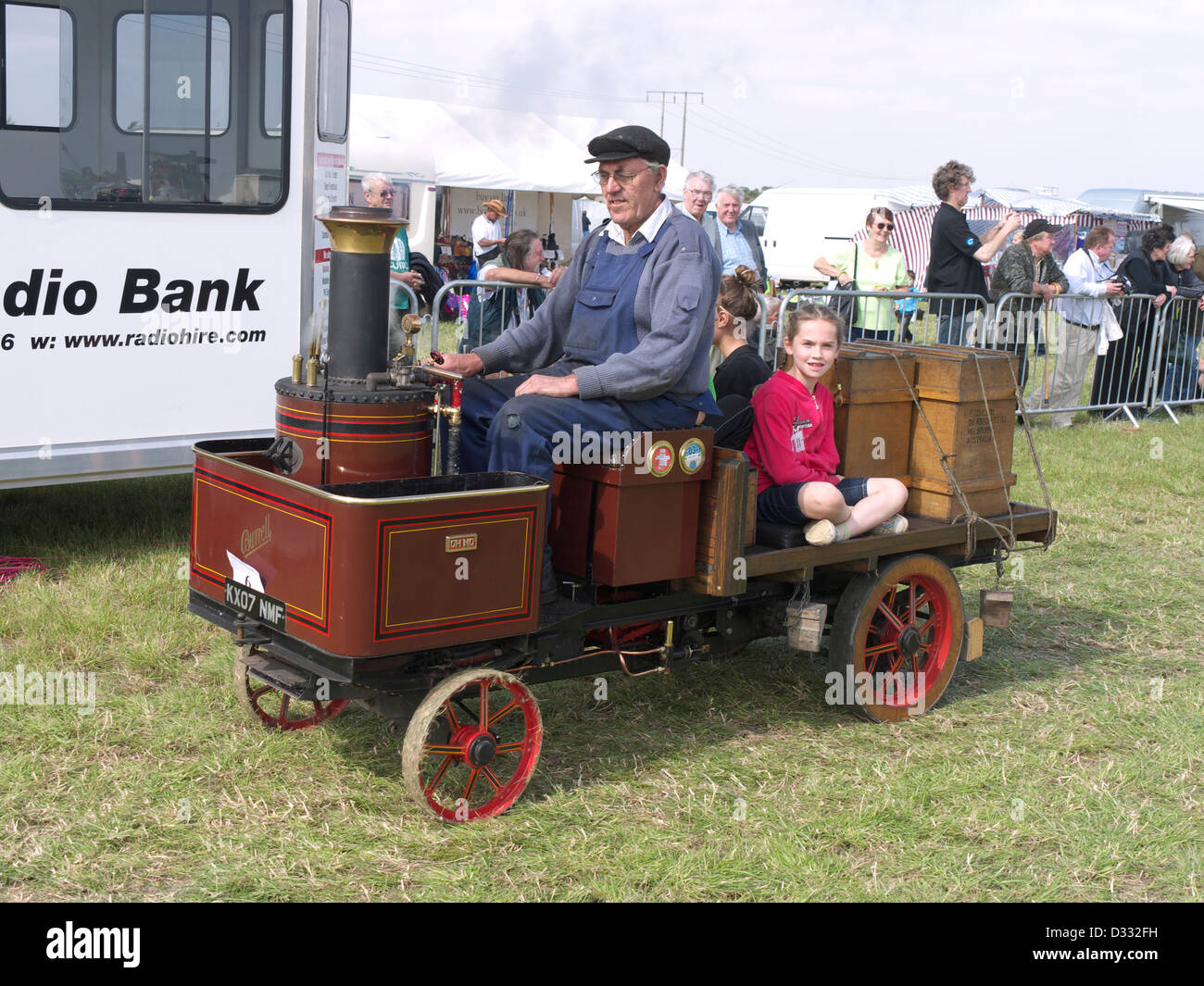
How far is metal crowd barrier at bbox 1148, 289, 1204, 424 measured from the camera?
13289 millimetres

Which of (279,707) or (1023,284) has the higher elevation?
(1023,284)

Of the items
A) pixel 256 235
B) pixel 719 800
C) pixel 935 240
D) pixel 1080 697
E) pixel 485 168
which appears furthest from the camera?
pixel 485 168

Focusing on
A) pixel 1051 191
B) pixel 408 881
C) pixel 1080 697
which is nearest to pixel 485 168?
pixel 1051 191

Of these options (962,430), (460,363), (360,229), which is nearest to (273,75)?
(460,363)

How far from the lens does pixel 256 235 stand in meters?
6.86

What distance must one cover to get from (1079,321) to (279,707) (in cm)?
969

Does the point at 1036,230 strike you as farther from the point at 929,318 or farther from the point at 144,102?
the point at 144,102

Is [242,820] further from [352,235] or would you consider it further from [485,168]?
[485,168]

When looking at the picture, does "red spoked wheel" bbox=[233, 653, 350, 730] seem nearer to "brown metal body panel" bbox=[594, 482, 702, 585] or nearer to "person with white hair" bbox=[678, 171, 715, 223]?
"brown metal body panel" bbox=[594, 482, 702, 585]

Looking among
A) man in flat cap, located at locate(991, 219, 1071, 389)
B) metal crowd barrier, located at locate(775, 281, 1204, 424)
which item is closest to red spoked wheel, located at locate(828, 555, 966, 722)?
metal crowd barrier, located at locate(775, 281, 1204, 424)

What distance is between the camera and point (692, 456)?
439 cm

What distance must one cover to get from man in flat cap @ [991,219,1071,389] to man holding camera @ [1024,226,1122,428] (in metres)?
0.51

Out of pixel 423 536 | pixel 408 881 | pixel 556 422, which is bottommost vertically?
pixel 408 881

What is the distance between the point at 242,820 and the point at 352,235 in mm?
1846
